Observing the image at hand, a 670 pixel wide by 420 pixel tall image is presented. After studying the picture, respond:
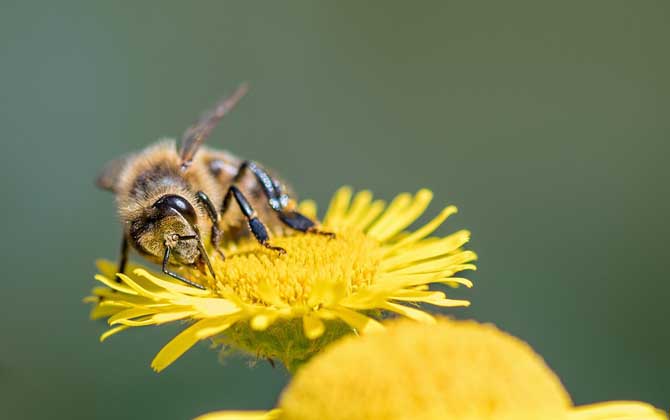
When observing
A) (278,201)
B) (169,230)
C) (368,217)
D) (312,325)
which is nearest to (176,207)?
(169,230)

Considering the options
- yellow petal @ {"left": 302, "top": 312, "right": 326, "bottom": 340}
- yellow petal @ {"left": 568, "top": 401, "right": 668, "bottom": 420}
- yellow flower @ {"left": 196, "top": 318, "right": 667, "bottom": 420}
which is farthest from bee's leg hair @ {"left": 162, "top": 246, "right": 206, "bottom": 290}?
yellow petal @ {"left": 568, "top": 401, "right": 668, "bottom": 420}

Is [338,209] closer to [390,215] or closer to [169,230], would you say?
[390,215]

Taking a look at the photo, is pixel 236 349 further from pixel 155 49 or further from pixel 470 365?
pixel 155 49

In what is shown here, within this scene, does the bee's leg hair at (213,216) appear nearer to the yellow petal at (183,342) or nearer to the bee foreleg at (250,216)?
the bee foreleg at (250,216)

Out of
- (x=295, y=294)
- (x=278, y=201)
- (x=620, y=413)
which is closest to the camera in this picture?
(x=620, y=413)

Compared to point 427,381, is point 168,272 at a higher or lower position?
higher

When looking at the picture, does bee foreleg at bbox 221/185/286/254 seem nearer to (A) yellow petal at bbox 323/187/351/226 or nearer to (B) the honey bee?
(B) the honey bee
